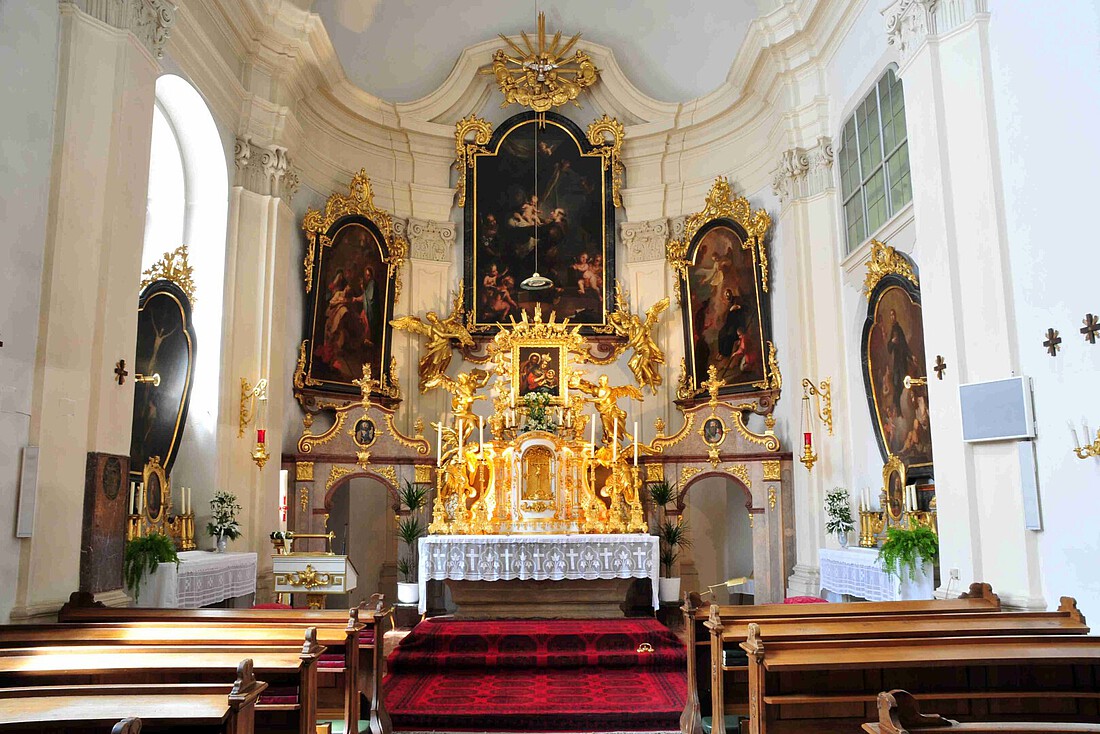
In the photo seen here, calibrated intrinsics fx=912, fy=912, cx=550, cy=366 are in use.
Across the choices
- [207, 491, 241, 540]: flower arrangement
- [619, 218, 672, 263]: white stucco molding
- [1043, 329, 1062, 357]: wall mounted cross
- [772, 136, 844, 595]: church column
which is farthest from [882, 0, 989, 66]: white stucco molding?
[207, 491, 241, 540]: flower arrangement

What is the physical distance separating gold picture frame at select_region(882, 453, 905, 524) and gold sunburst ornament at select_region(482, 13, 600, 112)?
30.1ft

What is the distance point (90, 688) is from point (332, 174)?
479 inches

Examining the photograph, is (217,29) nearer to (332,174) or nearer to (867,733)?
(332,174)

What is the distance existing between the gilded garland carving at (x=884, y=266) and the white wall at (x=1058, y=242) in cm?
218

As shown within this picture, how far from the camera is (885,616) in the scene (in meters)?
6.48

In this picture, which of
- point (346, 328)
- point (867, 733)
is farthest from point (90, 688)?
point (346, 328)

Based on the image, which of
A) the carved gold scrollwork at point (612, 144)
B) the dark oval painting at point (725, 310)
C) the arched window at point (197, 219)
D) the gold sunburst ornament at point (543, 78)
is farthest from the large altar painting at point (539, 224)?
the arched window at point (197, 219)

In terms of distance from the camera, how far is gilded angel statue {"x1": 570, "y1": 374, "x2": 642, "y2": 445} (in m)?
14.2

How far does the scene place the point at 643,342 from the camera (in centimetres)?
1548

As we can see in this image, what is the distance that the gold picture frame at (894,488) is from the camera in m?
10.2

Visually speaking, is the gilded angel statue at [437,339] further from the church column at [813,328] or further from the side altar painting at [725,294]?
the church column at [813,328]

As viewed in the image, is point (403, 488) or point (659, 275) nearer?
point (403, 488)

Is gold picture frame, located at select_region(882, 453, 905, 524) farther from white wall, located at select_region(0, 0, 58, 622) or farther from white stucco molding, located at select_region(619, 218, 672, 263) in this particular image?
white wall, located at select_region(0, 0, 58, 622)

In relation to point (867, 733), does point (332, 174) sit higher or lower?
higher
